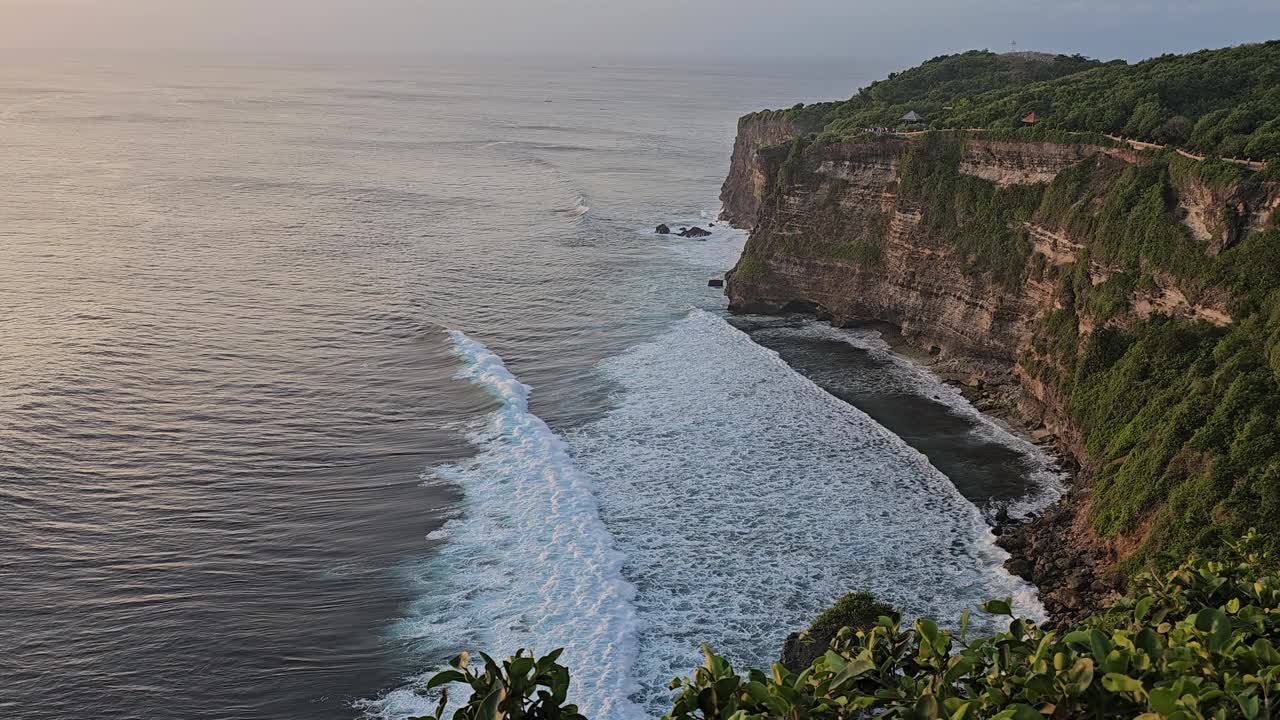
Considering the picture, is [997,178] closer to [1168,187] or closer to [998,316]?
[998,316]

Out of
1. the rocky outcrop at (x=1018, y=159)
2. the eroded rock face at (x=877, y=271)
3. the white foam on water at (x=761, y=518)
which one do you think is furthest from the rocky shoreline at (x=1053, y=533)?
the rocky outcrop at (x=1018, y=159)

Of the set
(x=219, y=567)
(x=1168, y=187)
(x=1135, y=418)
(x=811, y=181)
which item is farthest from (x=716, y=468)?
(x=811, y=181)

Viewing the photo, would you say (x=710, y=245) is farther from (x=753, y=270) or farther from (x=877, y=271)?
(x=877, y=271)

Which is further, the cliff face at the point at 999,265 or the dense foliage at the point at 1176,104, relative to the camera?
the dense foliage at the point at 1176,104

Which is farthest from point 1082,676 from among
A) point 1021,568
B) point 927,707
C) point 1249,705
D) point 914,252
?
point 914,252

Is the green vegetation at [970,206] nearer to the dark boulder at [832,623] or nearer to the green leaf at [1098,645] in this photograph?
the dark boulder at [832,623]

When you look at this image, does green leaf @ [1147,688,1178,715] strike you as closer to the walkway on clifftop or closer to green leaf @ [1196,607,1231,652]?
green leaf @ [1196,607,1231,652]
